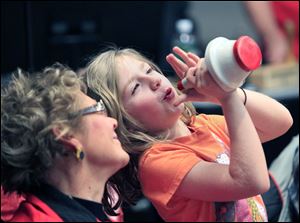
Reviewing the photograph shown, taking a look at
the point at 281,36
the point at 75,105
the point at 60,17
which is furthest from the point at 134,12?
the point at 75,105

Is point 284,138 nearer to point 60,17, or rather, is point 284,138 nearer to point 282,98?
point 282,98

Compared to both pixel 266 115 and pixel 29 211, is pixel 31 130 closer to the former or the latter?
pixel 29 211

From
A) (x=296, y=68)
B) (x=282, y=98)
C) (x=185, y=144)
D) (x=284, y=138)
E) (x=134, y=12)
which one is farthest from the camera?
(x=134, y=12)

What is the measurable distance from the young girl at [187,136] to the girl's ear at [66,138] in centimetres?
27

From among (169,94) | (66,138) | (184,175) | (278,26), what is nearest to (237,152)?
(184,175)

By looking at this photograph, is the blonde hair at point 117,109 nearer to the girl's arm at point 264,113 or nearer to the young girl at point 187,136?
the young girl at point 187,136

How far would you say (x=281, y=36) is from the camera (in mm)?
3912

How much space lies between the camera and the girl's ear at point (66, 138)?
1.47 meters

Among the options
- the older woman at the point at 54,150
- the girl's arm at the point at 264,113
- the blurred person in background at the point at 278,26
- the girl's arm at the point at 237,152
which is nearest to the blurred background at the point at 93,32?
the blurred person in background at the point at 278,26

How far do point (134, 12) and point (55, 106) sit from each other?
98.4 inches

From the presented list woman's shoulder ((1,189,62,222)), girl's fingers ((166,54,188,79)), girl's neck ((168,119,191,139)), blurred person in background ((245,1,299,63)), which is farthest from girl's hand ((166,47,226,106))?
blurred person in background ((245,1,299,63))

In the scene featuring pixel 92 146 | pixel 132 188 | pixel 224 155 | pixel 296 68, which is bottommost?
pixel 296 68

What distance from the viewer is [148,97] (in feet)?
5.75

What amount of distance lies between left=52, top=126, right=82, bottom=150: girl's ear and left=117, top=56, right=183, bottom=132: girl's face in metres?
0.31
